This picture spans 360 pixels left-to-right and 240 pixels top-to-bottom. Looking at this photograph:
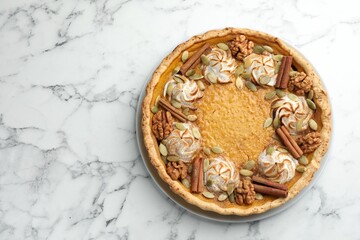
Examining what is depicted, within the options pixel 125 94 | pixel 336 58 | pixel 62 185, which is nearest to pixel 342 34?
pixel 336 58

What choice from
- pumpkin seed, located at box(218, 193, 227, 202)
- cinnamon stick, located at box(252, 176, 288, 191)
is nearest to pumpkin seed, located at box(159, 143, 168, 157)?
pumpkin seed, located at box(218, 193, 227, 202)

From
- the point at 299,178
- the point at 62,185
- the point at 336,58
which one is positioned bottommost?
the point at 62,185

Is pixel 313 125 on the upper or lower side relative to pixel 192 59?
lower

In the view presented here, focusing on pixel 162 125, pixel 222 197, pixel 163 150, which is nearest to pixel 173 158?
pixel 163 150

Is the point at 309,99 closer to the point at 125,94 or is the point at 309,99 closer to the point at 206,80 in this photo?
the point at 206,80

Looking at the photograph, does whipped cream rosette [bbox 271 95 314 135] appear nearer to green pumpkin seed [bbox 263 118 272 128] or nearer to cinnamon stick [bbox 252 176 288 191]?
green pumpkin seed [bbox 263 118 272 128]

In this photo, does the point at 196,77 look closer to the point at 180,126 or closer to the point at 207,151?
the point at 180,126
